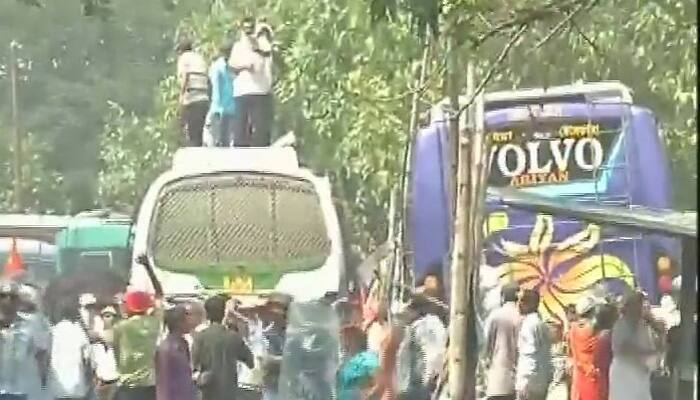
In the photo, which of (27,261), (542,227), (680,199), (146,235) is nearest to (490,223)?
(542,227)

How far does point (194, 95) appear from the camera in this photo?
8.77 meters

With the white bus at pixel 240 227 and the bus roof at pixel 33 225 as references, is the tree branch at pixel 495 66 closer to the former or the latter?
the white bus at pixel 240 227

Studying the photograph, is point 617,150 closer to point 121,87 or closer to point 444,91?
point 444,91

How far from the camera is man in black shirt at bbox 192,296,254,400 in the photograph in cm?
884

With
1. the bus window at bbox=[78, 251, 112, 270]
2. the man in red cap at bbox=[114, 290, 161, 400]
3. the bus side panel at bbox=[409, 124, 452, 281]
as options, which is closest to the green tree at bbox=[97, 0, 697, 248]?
the bus side panel at bbox=[409, 124, 452, 281]

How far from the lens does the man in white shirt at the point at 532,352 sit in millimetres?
8828

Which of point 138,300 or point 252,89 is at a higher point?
point 252,89

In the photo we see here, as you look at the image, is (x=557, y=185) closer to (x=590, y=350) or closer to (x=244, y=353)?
(x=590, y=350)

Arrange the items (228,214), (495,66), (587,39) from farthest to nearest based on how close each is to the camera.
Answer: (228,214)
(587,39)
(495,66)

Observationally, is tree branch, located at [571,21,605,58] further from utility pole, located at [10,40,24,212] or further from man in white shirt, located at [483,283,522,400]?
utility pole, located at [10,40,24,212]

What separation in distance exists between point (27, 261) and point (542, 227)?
234 centimetres

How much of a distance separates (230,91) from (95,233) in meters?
0.90

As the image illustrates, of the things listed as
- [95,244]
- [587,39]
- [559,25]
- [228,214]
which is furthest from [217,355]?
[559,25]

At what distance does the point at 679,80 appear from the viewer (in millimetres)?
8570
